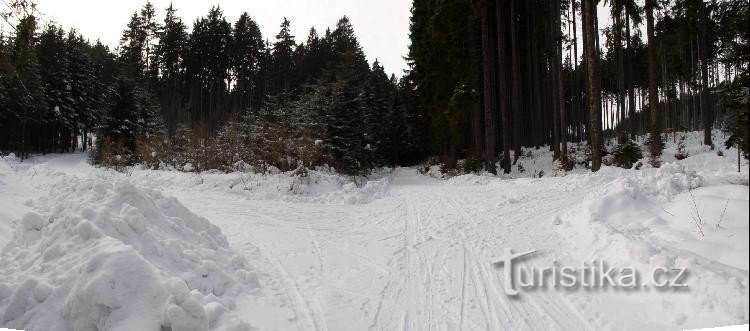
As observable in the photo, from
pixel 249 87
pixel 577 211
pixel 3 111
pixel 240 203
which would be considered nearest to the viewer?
pixel 577 211

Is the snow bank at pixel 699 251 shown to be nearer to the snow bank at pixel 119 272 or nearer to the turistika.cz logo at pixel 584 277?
the turistika.cz logo at pixel 584 277

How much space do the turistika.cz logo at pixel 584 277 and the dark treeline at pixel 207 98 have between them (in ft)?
21.3

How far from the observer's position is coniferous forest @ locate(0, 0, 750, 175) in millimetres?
12820

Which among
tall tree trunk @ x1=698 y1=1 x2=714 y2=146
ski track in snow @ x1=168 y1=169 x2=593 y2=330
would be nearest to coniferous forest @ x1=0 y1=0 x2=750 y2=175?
tall tree trunk @ x1=698 y1=1 x2=714 y2=146

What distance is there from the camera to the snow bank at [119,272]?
2590 millimetres

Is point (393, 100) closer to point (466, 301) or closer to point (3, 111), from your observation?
point (3, 111)

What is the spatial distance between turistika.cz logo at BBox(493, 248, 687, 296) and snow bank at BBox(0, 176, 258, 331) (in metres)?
2.50

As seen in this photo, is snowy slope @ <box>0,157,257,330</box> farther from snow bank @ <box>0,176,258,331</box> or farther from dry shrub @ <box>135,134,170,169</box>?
dry shrub @ <box>135,134,170,169</box>

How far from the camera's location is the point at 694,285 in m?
2.25

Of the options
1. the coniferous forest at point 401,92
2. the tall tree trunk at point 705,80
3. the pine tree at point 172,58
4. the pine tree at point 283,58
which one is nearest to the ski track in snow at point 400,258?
the coniferous forest at point 401,92

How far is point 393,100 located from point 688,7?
22113 mm

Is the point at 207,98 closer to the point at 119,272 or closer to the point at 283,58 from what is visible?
the point at 283,58

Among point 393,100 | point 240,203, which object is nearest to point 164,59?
point 393,100

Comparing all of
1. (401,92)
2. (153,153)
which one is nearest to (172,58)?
(401,92)
